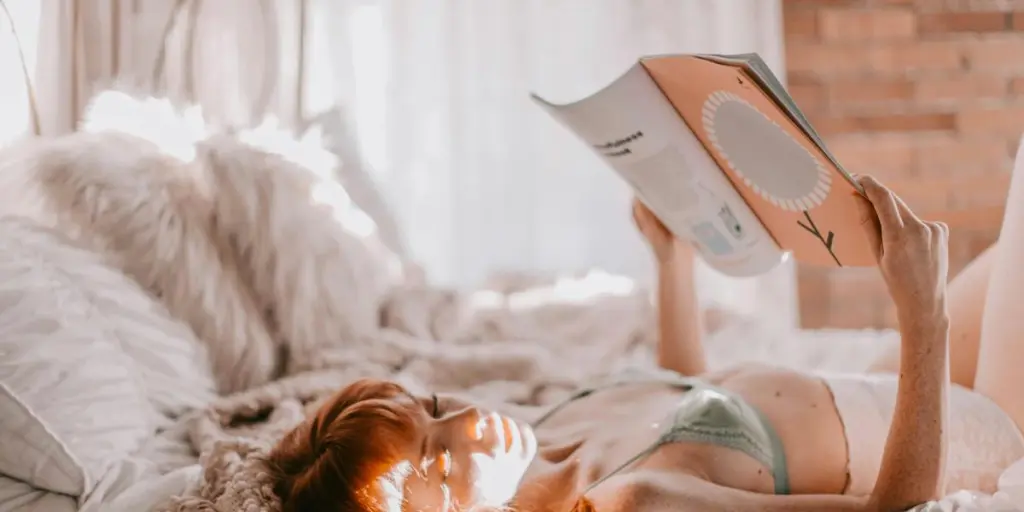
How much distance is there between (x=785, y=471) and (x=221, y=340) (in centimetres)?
72

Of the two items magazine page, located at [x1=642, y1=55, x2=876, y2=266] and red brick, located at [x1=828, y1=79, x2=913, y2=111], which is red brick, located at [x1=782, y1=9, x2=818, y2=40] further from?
magazine page, located at [x1=642, y1=55, x2=876, y2=266]

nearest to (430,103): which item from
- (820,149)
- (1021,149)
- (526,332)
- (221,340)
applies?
(526,332)

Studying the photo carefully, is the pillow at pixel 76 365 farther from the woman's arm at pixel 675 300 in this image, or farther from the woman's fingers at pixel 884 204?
the woman's fingers at pixel 884 204

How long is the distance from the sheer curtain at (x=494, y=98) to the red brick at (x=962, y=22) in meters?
0.45

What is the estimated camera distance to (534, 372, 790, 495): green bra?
36.1 inches

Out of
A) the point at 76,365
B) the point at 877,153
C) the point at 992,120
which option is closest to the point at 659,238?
the point at 76,365

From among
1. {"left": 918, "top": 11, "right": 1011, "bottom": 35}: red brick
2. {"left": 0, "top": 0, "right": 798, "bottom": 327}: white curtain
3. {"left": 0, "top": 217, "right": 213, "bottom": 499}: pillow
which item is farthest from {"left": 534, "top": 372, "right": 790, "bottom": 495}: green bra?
{"left": 918, "top": 11, "right": 1011, "bottom": 35}: red brick

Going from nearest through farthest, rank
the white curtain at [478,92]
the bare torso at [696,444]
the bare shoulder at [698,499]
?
the bare shoulder at [698,499]
the bare torso at [696,444]
the white curtain at [478,92]

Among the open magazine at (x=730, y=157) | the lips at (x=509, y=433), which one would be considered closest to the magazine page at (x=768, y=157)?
the open magazine at (x=730, y=157)

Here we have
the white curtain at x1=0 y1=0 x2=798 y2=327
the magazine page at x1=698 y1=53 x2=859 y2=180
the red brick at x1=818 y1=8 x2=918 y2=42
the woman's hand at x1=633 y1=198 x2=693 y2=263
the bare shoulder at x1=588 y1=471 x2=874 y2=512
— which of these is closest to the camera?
the magazine page at x1=698 y1=53 x2=859 y2=180

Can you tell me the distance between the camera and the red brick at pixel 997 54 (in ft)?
7.76

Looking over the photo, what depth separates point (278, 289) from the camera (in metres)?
1.28

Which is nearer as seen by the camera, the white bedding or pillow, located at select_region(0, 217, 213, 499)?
pillow, located at select_region(0, 217, 213, 499)

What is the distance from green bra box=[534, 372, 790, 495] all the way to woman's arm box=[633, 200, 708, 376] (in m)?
0.30
